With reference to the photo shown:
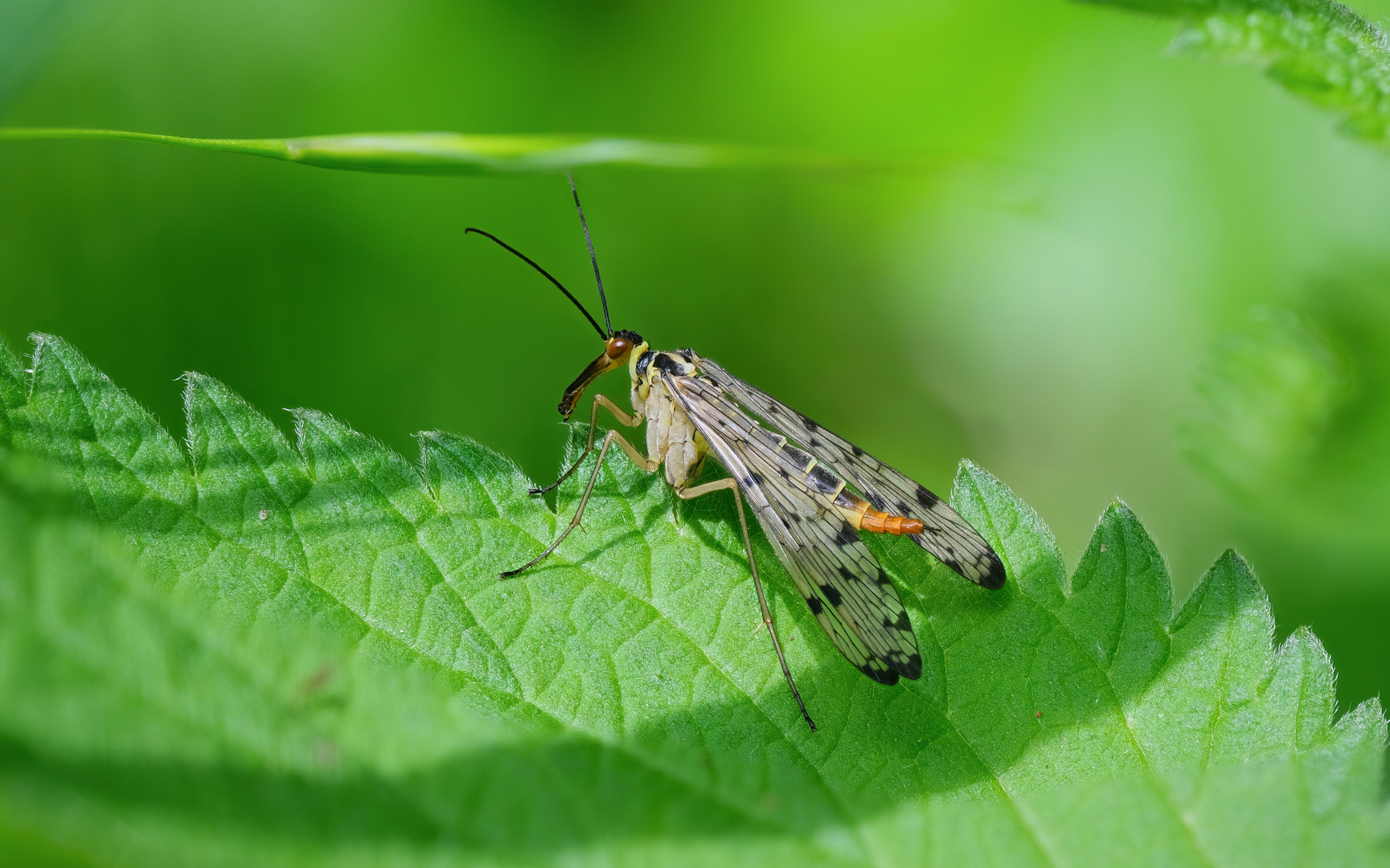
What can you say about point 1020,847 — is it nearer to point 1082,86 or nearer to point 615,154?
point 615,154

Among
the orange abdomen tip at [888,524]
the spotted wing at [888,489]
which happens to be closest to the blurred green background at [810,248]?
the spotted wing at [888,489]

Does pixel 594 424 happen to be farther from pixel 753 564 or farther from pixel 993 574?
pixel 993 574

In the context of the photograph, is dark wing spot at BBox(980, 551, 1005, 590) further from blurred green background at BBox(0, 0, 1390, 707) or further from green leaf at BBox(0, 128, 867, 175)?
blurred green background at BBox(0, 0, 1390, 707)

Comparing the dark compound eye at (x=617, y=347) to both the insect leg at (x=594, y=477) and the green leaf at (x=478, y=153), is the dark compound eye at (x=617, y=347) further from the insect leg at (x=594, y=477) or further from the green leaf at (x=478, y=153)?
Answer: the green leaf at (x=478, y=153)

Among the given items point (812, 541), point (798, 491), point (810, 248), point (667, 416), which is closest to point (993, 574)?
point (812, 541)

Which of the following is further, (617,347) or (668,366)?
(617,347)

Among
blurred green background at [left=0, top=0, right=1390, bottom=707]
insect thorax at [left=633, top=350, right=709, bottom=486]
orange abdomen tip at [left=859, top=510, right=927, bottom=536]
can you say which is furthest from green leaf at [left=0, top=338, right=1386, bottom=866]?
blurred green background at [left=0, top=0, right=1390, bottom=707]

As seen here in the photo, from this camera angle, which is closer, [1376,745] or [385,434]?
[1376,745]

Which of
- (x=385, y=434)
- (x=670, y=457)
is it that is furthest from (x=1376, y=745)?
(x=385, y=434)
